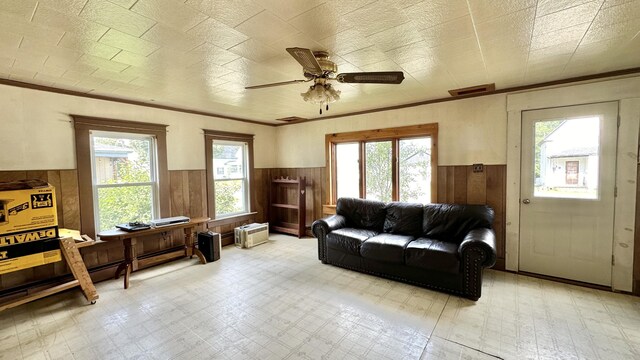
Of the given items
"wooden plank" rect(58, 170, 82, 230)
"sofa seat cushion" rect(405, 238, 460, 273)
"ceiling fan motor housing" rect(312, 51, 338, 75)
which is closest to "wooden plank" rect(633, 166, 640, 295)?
"sofa seat cushion" rect(405, 238, 460, 273)

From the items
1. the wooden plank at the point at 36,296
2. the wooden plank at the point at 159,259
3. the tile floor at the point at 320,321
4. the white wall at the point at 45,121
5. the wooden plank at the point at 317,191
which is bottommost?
the tile floor at the point at 320,321

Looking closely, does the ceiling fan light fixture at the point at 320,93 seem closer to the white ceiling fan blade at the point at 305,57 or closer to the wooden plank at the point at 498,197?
the white ceiling fan blade at the point at 305,57

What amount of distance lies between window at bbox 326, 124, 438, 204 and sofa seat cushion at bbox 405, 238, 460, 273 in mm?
1080

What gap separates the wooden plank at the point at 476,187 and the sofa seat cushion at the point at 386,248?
3.46 feet

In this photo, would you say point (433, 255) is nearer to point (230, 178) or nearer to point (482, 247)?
point (482, 247)

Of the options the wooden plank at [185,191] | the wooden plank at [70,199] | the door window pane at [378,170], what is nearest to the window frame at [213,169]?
the wooden plank at [185,191]

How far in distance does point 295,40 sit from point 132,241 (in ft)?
10.3

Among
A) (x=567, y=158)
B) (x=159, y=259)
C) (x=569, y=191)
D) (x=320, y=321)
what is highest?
(x=567, y=158)

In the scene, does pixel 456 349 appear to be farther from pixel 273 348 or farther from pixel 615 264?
pixel 615 264

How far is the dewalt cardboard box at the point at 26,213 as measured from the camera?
7.97 ft

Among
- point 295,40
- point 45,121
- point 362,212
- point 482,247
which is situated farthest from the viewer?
point 362,212

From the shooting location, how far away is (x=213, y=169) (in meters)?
4.79

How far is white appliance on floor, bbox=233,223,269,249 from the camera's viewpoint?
4723 mm

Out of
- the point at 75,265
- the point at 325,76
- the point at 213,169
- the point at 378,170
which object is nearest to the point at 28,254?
the point at 75,265
